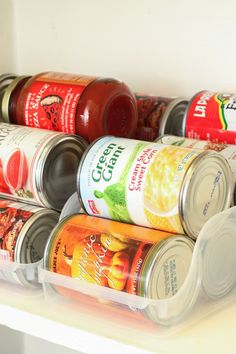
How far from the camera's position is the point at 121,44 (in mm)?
1116

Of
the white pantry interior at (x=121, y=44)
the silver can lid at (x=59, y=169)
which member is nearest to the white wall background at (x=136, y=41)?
the white pantry interior at (x=121, y=44)

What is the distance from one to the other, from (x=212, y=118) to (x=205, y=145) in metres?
0.06

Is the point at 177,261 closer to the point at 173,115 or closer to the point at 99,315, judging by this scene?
the point at 99,315

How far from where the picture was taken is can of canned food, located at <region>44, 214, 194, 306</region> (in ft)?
2.33

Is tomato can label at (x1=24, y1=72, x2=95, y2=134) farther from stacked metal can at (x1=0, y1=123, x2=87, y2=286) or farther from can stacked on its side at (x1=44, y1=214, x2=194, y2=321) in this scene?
can stacked on its side at (x1=44, y1=214, x2=194, y2=321)

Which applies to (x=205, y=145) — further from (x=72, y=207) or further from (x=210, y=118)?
(x=72, y=207)

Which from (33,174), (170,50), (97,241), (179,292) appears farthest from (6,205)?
(170,50)

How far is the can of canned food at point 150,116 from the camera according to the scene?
98cm

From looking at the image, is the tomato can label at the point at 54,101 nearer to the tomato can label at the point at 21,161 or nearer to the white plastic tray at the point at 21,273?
the tomato can label at the point at 21,161

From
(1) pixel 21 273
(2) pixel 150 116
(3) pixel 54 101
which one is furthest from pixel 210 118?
(1) pixel 21 273

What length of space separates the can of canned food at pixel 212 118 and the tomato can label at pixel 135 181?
145mm

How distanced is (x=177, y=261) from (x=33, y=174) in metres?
0.22

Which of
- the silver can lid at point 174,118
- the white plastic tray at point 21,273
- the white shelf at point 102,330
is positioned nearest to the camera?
the white shelf at point 102,330

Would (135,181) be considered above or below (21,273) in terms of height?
above
